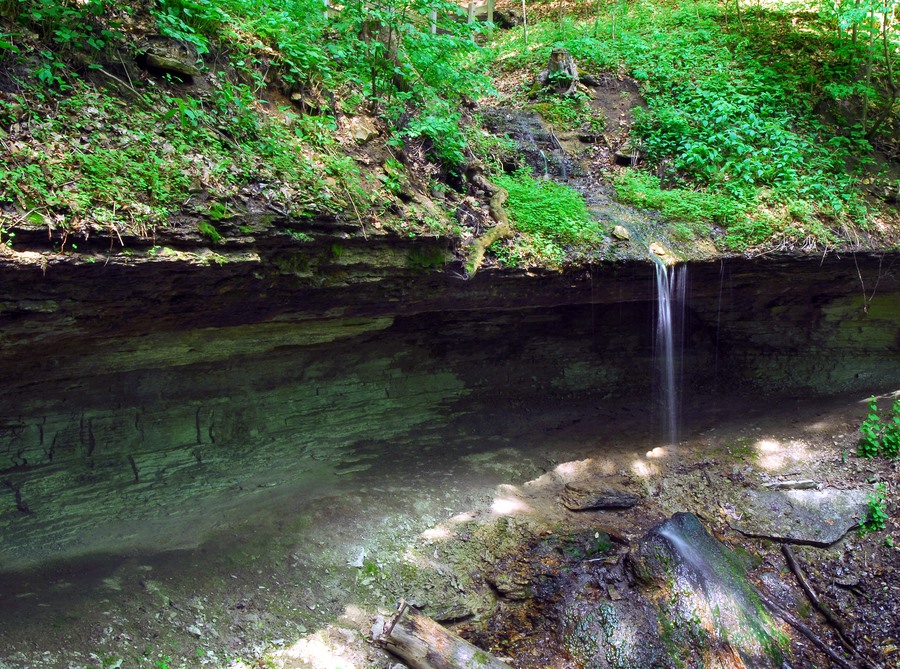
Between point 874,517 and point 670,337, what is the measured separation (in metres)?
3.26

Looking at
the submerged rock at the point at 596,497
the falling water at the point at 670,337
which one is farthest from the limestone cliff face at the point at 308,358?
the submerged rock at the point at 596,497

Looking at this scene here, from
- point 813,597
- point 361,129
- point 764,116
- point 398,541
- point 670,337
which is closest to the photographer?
point 813,597

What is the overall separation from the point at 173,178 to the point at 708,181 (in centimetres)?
742

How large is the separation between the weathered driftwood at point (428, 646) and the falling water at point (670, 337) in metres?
4.89

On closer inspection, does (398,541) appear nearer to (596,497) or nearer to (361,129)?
(596,497)

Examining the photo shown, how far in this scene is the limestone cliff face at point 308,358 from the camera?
5.33m

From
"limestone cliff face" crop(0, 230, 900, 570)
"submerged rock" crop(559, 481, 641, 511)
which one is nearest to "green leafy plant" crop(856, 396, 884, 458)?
"limestone cliff face" crop(0, 230, 900, 570)

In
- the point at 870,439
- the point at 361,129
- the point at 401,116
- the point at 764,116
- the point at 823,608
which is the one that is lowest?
the point at 823,608

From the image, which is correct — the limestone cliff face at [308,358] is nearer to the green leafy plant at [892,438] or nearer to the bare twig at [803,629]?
the green leafy plant at [892,438]

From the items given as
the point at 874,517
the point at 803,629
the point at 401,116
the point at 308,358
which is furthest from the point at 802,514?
the point at 401,116

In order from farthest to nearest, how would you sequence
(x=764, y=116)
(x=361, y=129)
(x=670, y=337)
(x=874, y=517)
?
(x=764, y=116), (x=670, y=337), (x=874, y=517), (x=361, y=129)

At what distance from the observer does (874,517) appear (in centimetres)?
694

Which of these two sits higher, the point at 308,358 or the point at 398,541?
the point at 308,358

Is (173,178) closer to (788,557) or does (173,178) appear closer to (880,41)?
(788,557)
